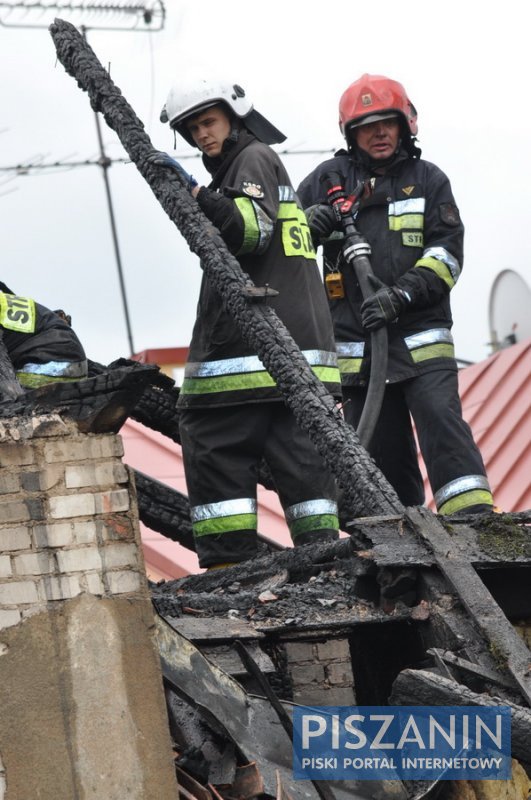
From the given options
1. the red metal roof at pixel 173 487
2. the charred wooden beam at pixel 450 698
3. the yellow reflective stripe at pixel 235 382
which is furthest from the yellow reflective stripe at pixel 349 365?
the red metal roof at pixel 173 487

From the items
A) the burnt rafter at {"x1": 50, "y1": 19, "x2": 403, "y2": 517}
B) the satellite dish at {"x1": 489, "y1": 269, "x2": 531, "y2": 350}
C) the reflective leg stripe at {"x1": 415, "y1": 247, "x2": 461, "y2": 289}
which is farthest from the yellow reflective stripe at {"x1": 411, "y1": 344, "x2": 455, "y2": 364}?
the satellite dish at {"x1": 489, "y1": 269, "x2": 531, "y2": 350}

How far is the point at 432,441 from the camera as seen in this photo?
25.8ft

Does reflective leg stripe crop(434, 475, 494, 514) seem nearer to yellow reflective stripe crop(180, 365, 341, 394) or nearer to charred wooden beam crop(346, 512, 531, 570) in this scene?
yellow reflective stripe crop(180, 365, 341, 394)

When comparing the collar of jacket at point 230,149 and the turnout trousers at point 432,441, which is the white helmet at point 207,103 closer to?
the collar of jacket at point 230,149

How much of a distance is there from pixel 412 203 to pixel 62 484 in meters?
3.27

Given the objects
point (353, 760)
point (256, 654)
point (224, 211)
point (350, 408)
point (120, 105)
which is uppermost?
point (120, 105)

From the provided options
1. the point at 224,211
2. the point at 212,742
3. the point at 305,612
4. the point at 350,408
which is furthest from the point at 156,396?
the point at 212,742

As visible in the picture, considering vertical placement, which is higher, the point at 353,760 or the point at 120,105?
the point at 120,105

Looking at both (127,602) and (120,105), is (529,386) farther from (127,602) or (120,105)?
(127,602)

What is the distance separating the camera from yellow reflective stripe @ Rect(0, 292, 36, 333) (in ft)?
24.7

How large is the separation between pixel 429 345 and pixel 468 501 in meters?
0.75

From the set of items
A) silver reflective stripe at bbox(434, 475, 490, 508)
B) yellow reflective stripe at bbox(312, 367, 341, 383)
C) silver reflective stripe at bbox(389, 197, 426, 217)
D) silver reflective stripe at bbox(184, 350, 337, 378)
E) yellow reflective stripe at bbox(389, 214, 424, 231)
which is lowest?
silver reflective stripe at bbox(434, 475, 490, 508)

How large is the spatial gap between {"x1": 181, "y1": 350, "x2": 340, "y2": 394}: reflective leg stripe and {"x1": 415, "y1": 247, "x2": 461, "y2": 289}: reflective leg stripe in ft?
2.42

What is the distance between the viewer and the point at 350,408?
26.8 ft
